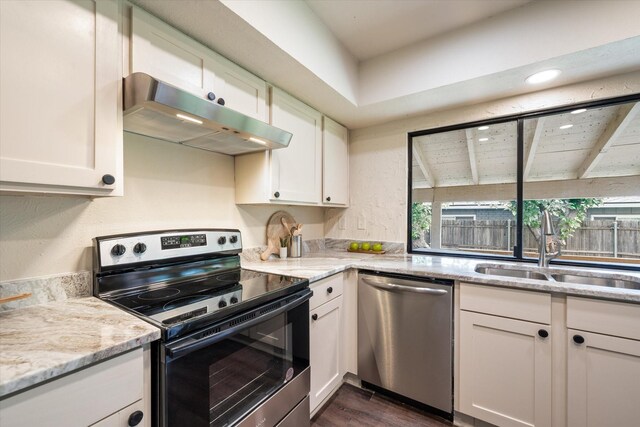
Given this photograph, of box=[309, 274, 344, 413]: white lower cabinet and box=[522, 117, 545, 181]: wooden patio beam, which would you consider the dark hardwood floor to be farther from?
box=[522, 117, 545, 181]: wooden patio beam

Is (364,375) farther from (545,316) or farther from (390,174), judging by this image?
(390,174)

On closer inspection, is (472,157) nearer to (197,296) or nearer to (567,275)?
(567,275)

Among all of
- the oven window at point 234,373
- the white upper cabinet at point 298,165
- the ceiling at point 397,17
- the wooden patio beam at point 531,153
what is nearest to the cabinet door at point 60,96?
the oven window at point 234,373

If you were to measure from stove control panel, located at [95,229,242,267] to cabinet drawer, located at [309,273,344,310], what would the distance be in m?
0.57

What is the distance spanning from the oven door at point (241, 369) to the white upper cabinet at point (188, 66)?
1.08 meters

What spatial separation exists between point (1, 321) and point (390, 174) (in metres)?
2.49

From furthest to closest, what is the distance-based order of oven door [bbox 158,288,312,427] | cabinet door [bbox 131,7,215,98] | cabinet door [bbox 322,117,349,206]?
cabinet door [bbox 322,117,349,206] → cabinet door [bbox 131,7,215,98] → oven door [bbox 158,288,312,427]

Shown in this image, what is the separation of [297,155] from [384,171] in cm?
96

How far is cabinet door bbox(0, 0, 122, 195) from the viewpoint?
0.80 metres

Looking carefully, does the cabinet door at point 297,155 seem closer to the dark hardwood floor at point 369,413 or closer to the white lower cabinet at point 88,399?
the white lower cabinet at point 88,399

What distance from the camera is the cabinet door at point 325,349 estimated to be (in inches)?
63.3

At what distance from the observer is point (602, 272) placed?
1.63 m

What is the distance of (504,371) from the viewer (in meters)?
1.51

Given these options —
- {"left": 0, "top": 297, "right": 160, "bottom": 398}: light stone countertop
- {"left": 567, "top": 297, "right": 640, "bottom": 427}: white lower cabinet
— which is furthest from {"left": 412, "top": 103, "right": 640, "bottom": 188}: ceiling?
{"left": 0, "top": 297, "right": 160, "bottom": 398}: light stone countertop
